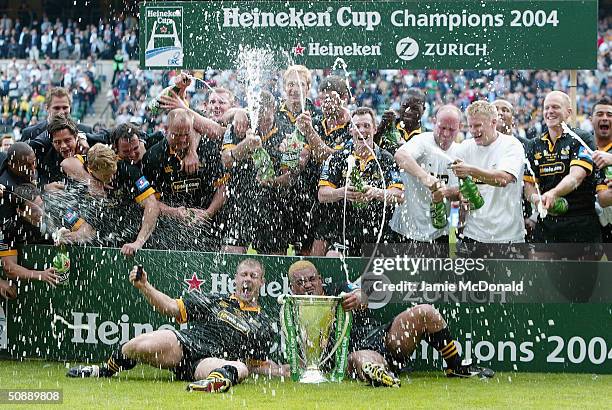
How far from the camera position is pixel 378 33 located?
10.7 meters

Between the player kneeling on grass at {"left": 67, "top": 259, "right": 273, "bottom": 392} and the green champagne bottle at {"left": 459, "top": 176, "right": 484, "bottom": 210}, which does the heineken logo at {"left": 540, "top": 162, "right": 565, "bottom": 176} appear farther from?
the player kneeling on grass at {"left": 67, "top": 259, "right": 273, "bottom": 392}

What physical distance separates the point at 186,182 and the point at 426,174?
210 cm

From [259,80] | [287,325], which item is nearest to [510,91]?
[259,80]

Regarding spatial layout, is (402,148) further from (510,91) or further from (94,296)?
(510,91)

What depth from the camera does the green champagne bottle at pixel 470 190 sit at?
879 cm

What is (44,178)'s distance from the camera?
9711mm

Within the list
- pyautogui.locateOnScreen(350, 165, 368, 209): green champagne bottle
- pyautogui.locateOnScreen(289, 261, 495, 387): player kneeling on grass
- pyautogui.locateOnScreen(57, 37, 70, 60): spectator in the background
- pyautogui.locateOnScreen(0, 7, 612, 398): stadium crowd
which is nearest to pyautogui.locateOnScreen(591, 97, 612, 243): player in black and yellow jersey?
pyautogui.locateOnScreen(0, 7, 612, 398): stadium crowd

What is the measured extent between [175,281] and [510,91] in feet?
66.8

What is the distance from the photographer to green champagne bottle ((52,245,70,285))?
30.2 ft

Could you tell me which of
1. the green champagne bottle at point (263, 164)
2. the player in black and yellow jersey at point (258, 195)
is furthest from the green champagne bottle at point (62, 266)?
the green champagne bottle at point (263, 164)

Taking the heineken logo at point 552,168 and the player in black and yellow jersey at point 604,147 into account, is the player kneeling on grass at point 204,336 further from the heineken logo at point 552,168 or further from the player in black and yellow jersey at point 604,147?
the player in black and yellow jersey at point 604,147

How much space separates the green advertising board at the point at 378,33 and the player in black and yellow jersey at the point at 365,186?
1.69 metres

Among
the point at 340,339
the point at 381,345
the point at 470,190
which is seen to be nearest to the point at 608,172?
the point at 470,190

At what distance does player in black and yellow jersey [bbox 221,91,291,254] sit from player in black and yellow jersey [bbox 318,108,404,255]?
562 millimetres
